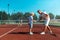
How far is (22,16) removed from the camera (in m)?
88.2

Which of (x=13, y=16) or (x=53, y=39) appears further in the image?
(x=13, y=16)

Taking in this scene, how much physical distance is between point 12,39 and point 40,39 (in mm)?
1312

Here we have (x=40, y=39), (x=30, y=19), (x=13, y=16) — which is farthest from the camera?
(x=13, y=16)

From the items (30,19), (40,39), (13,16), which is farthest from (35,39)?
(13,16)

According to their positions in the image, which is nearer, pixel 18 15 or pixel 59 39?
pixel 59 39

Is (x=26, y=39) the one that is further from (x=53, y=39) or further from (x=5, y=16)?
(x=5, y=16)

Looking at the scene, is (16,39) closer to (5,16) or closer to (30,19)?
(30,19)

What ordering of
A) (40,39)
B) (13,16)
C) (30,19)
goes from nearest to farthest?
1. (40,39)
2. (30,19)
3. (13,16)

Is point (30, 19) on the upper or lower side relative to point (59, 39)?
upper

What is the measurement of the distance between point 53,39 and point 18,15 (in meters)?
79.4

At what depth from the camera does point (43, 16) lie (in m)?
12.8

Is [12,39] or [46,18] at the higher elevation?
[46,18]

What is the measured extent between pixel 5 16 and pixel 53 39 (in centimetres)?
7681

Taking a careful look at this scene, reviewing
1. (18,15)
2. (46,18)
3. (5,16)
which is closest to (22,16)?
(18,15)
